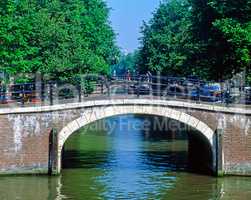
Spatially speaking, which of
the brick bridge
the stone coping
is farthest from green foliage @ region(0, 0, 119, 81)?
the brick bridge

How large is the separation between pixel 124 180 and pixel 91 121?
8.49 feet

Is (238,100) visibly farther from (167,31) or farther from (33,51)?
(167,31)

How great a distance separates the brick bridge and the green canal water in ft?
2.02

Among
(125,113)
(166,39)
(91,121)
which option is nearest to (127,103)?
(125,113)

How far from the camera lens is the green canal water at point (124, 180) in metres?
21.9

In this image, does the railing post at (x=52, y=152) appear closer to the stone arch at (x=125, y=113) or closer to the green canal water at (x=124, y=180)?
the stone arch at (x=125, y=113)

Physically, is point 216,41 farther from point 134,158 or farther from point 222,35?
point 134,158

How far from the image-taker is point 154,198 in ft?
70.5

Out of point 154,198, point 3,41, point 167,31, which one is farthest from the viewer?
point 167,31

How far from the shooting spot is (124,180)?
24391 mm

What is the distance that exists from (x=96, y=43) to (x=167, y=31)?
7.51 m

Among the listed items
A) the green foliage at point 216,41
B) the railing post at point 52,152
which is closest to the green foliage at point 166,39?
the green foliage at point 216,41

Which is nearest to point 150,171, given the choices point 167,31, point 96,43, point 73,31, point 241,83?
point 241,83

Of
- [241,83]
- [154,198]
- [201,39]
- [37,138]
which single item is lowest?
[154,198]
